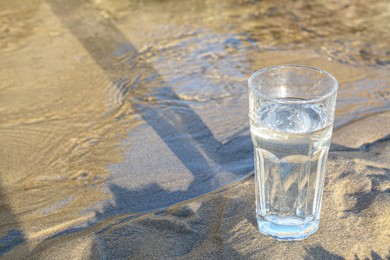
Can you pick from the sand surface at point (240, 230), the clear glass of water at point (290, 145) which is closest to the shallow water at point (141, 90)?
the sand surface at point (240, 230)

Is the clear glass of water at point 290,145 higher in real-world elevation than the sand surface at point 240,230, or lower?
higher

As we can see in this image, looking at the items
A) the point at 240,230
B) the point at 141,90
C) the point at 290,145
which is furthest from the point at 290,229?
the point at 141,90

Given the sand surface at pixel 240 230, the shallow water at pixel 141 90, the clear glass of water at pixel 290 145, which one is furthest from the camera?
the shallow water at pixel 141 90

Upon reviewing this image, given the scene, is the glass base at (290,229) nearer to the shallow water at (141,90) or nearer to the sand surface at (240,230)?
the sand surface at (240,230)

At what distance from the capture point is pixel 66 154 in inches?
102

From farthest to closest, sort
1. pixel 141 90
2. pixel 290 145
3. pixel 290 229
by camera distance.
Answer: pixel 141 90
pixel 290 229
pixel 290 145

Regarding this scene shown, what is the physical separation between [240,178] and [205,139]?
427mm

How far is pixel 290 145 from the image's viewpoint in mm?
1703

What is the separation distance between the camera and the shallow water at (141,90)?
90.3 inches

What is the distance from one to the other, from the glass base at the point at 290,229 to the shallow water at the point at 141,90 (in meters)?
0.49

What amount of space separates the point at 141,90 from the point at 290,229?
5.42 ft

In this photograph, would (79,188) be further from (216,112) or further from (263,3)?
(263,3)

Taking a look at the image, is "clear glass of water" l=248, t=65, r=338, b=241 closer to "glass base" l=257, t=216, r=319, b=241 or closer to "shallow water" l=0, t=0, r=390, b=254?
"glass base" l=257, t=216, r=319, b=241

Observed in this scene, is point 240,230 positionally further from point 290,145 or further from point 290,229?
point 290,145
